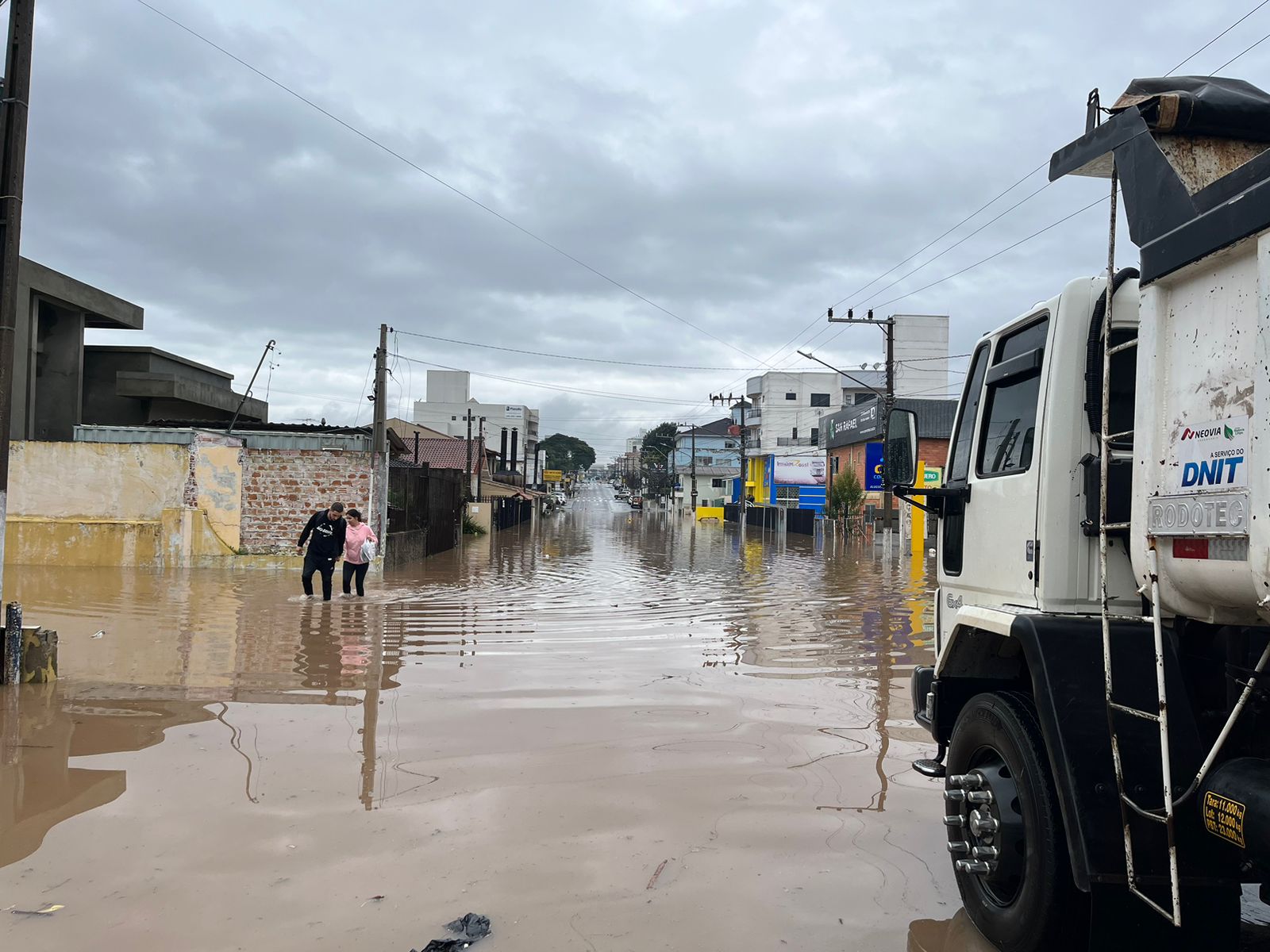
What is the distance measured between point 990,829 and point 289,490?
17293mm

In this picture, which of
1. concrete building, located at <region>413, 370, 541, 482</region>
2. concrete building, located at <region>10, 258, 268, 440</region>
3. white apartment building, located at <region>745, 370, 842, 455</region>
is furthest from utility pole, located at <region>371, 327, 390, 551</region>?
concrete building, located at <region>413, 370, 541, 482</region>

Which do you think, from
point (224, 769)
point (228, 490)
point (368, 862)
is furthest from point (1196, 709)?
point (228, 490)

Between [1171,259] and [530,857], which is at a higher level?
[1171,259]

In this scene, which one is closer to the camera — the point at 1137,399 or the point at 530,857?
the point at 1137,399

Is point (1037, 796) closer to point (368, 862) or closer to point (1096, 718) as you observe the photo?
point (1096, 718)

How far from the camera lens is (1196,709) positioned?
10.4 feet

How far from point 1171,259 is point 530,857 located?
3.63 m

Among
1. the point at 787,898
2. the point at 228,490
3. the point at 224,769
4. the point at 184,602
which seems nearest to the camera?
the point at 787,898

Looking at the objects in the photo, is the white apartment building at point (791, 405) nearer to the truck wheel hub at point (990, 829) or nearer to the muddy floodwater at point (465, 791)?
the muddy floodwater at point (465, 791)

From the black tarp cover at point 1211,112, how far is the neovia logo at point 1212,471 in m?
1.10

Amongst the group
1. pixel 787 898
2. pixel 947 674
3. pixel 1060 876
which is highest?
pixel 947 674

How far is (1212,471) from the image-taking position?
287cm

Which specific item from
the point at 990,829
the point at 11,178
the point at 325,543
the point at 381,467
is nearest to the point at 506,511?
the point at 381,467

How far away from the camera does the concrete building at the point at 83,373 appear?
26031 millimetres
